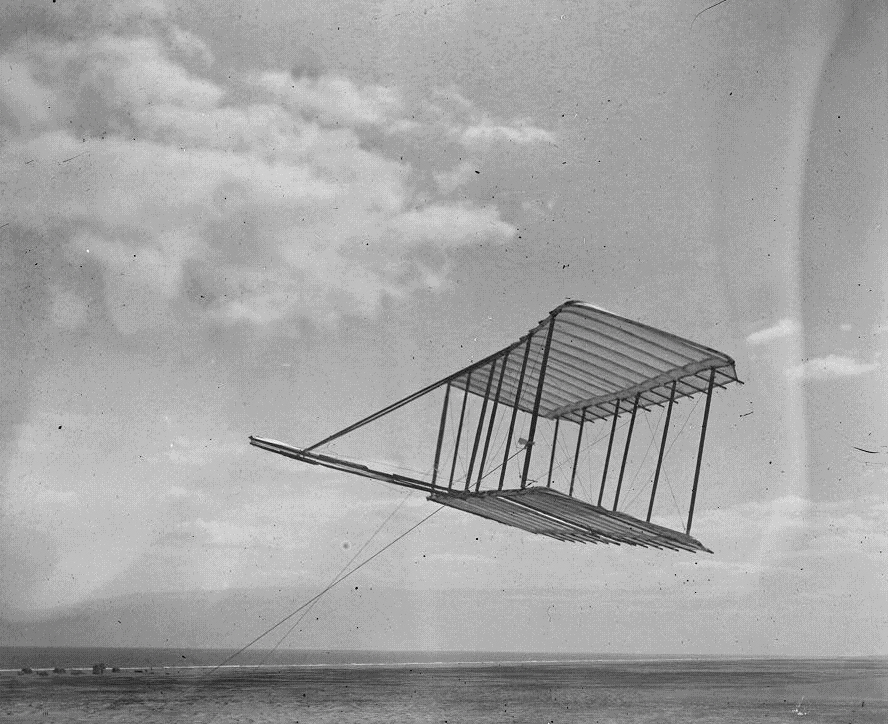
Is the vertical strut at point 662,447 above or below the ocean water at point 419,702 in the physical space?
above

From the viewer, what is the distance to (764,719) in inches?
1248

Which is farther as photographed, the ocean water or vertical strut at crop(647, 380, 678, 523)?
the ocean water

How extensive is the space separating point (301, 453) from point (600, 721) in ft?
64.9

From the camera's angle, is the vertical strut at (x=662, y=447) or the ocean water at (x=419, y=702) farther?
the ocean water at (x=419, y=702)

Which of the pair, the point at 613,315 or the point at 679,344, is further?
the point at 679,344

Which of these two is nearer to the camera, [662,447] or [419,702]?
[662,447]

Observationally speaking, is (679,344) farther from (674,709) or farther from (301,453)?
(674,709)

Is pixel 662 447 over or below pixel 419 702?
over

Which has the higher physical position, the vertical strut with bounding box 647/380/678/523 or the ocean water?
the vertical strut with bounding box 647/380/678/523

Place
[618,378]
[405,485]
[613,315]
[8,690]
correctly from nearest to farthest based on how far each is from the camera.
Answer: [613,315], [405,485], [618,378], [8,690]

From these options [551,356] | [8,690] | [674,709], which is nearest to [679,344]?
[551,356]

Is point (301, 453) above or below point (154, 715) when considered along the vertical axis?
above

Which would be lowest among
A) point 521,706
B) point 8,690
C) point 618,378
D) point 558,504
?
point 8,690

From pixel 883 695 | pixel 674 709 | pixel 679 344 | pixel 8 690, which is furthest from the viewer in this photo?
pixel 883 695
